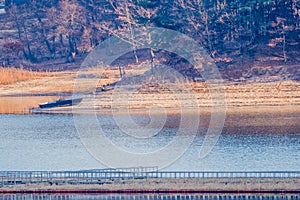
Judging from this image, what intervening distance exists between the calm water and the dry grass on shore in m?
19.9

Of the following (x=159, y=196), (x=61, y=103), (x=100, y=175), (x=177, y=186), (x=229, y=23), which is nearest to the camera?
(x=159, y=196)

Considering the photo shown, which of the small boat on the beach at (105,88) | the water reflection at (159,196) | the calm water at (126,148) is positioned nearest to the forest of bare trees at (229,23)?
the small boat on the beach at (105,88)

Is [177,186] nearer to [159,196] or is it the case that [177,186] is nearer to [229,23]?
[159,196]

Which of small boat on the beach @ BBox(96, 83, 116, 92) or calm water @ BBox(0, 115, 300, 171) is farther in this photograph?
small boat on the beach @ BBox(96, 83, 116, 92)

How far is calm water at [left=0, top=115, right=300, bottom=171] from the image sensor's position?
174ft

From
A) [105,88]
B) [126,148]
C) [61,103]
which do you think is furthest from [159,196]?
[105,88]

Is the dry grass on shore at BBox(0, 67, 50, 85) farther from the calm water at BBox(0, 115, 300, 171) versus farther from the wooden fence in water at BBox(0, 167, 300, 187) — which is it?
the wooden fence in water at BBox(0, 167, 300, 187)

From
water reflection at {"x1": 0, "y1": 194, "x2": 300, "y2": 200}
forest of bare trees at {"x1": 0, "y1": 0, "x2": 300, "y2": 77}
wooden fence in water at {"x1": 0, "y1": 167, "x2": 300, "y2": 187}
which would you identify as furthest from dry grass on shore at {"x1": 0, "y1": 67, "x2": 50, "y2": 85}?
water reflection at {"x1": 0, "y1": 194, "x2": 300, "y2": 200}

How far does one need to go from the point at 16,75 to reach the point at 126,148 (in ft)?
118

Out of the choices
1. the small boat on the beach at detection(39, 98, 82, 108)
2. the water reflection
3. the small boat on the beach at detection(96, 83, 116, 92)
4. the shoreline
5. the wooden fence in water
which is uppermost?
the small boat on the beach at detection(96, 83, 116, 92)

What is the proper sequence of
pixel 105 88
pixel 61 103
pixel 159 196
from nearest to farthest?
1. pixel 159 196
2. pixel 61 103
3. pixel 105 88

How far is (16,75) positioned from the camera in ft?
305

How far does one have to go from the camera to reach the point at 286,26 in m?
87.3

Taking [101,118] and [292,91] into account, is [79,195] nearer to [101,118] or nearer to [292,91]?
[101,118]
